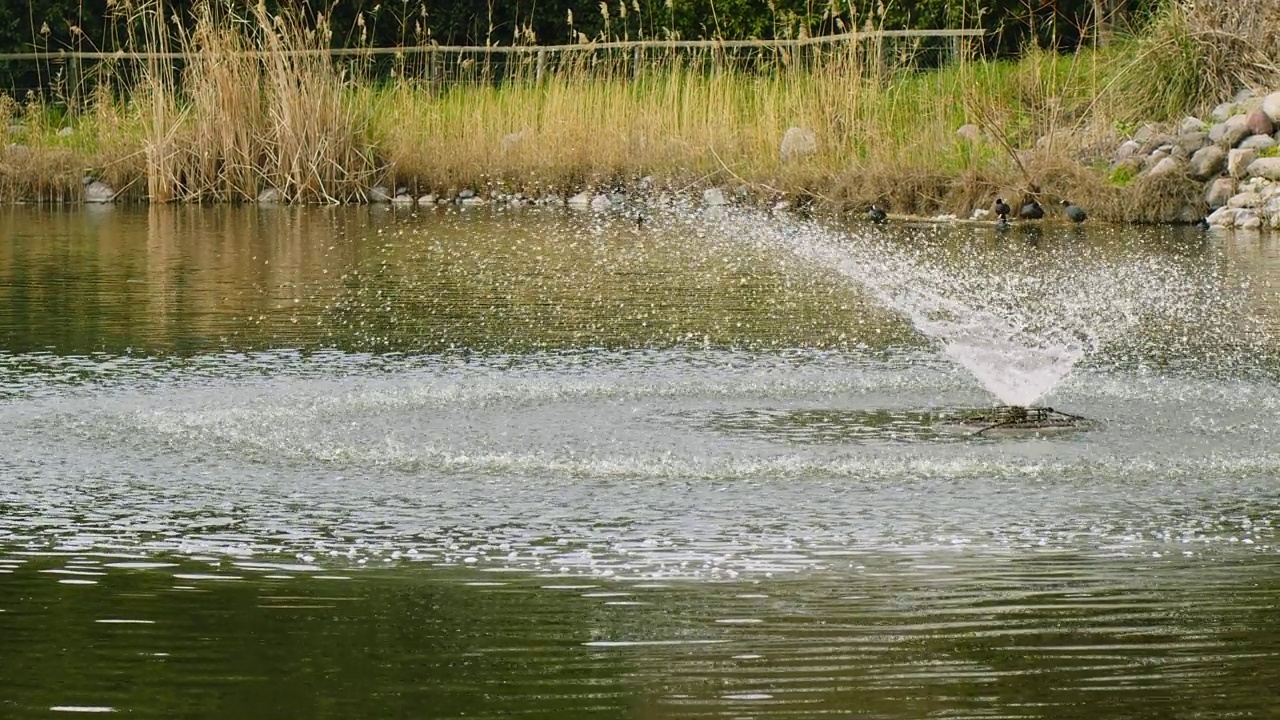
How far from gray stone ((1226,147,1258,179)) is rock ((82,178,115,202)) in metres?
12.2

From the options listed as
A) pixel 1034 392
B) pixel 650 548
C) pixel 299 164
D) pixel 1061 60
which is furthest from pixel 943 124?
pixel 650 548

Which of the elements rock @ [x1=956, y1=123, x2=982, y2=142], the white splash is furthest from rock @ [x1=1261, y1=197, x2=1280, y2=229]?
rock @ [x1=956, y1=123, x2=982, y2=142]

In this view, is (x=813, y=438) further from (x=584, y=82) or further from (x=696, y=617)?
(x=584, y=82)

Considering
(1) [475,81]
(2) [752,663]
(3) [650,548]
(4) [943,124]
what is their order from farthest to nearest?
(1) [475,81] → (4) [943,124] → (3) [650,548] → (2) [752,663]

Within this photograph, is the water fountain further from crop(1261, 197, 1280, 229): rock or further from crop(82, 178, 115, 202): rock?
crop(82, 178, 115, 202): rock

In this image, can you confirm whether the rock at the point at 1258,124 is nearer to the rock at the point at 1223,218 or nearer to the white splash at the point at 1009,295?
the rock at the point at 1223,218

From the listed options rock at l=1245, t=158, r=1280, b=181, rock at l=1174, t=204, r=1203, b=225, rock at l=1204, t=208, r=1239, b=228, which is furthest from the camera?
rock at l=1174, t=204, r=1203, b=225

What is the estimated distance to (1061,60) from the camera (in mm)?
24234

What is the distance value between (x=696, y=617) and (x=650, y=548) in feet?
2.90

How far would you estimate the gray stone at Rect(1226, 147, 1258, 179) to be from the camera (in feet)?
64.3

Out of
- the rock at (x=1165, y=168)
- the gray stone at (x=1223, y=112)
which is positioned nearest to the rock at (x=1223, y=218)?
the rock at (x=1165, y=168)

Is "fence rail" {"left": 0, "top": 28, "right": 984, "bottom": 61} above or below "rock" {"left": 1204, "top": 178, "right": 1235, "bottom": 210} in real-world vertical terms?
above

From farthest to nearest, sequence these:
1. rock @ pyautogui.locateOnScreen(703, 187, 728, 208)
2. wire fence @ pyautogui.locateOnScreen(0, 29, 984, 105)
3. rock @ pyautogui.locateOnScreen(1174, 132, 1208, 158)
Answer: wire fence @ pyautogui.locateOnScreen(0, 29, 984, 105), rock @ pyautogui.locateOnScreen(703, 187, 728, 208), rock @ pyautogui.locateOnScreen(1174, 132, 1208, 158)

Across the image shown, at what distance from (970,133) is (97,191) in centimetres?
981
